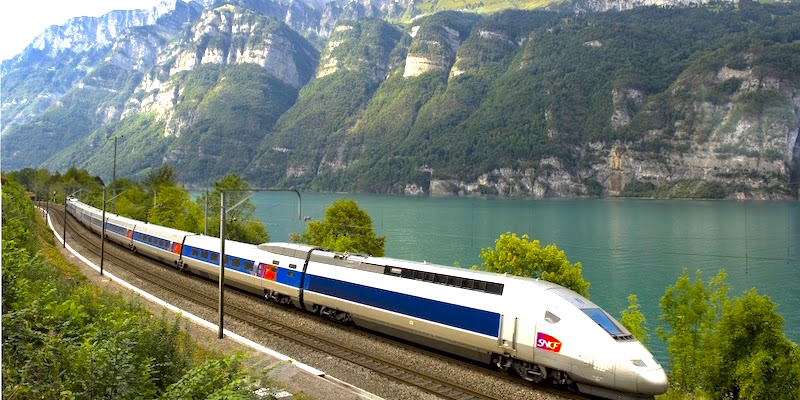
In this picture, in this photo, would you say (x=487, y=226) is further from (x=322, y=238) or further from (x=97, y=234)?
(x=97, y=234)

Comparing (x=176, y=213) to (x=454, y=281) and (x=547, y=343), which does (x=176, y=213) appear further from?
(x=547, y=343)

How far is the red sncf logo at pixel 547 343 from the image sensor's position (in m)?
18.6

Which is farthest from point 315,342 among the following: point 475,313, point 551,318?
point 551,318

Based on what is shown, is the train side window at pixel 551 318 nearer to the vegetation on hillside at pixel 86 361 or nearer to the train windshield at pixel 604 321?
the train windshield at pixel 604 321

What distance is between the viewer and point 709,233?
127 meters

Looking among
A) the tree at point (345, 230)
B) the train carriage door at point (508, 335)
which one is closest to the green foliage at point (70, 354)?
the train carriage door at point (508, 335)

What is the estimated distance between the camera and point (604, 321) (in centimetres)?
1886

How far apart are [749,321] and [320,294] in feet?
68.7

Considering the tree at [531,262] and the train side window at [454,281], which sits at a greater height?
the train side window at [454,281]

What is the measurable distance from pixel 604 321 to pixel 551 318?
5.46 feet

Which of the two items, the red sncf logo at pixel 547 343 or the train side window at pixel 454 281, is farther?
the train side window at pixel 454 281

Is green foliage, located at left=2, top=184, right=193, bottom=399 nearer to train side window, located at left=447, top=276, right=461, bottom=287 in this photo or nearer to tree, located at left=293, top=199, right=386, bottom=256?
train side window, located at left=447, top=276, right=461, bottom=287

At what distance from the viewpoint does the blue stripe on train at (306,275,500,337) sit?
68.2ft

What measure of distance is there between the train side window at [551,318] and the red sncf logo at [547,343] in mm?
479
